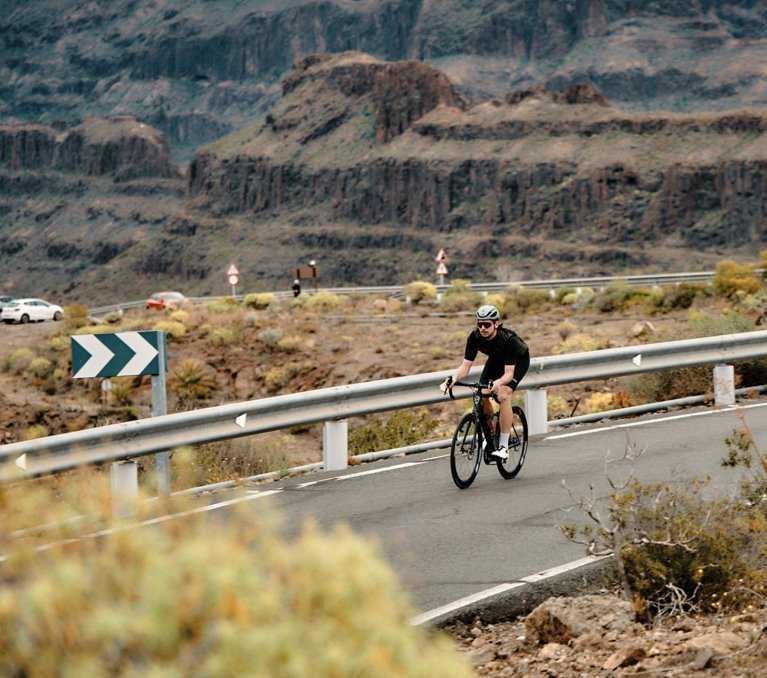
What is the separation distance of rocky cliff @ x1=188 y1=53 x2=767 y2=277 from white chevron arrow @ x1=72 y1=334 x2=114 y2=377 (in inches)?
4453

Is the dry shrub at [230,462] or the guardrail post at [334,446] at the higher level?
the guardrail post at [334,446]

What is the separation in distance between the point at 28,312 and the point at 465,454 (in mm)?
49144

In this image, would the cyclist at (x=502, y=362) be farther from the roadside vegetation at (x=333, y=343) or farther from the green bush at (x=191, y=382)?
the green bush at (x=191, y=382)

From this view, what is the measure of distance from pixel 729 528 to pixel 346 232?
Result: 142 meters

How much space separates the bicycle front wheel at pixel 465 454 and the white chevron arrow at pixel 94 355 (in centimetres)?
305

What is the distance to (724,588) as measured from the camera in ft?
23.7

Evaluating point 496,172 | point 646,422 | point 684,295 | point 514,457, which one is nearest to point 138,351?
point 514,457

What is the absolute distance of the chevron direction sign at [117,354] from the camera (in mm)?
10984

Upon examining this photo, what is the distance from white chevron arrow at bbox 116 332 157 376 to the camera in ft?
36.6

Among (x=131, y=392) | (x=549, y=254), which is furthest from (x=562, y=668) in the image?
(x=549, y=254)

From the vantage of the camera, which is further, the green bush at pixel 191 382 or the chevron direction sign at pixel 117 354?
the green bush at pixel 191 382

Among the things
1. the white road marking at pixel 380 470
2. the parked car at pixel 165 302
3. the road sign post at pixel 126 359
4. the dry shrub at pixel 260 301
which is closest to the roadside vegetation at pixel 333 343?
the dry shrub at pixel 260 301

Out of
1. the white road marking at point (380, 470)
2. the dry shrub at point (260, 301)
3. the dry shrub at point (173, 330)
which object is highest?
the dry shrub at point (260, 301)

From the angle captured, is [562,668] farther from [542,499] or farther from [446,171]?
[446,171]
